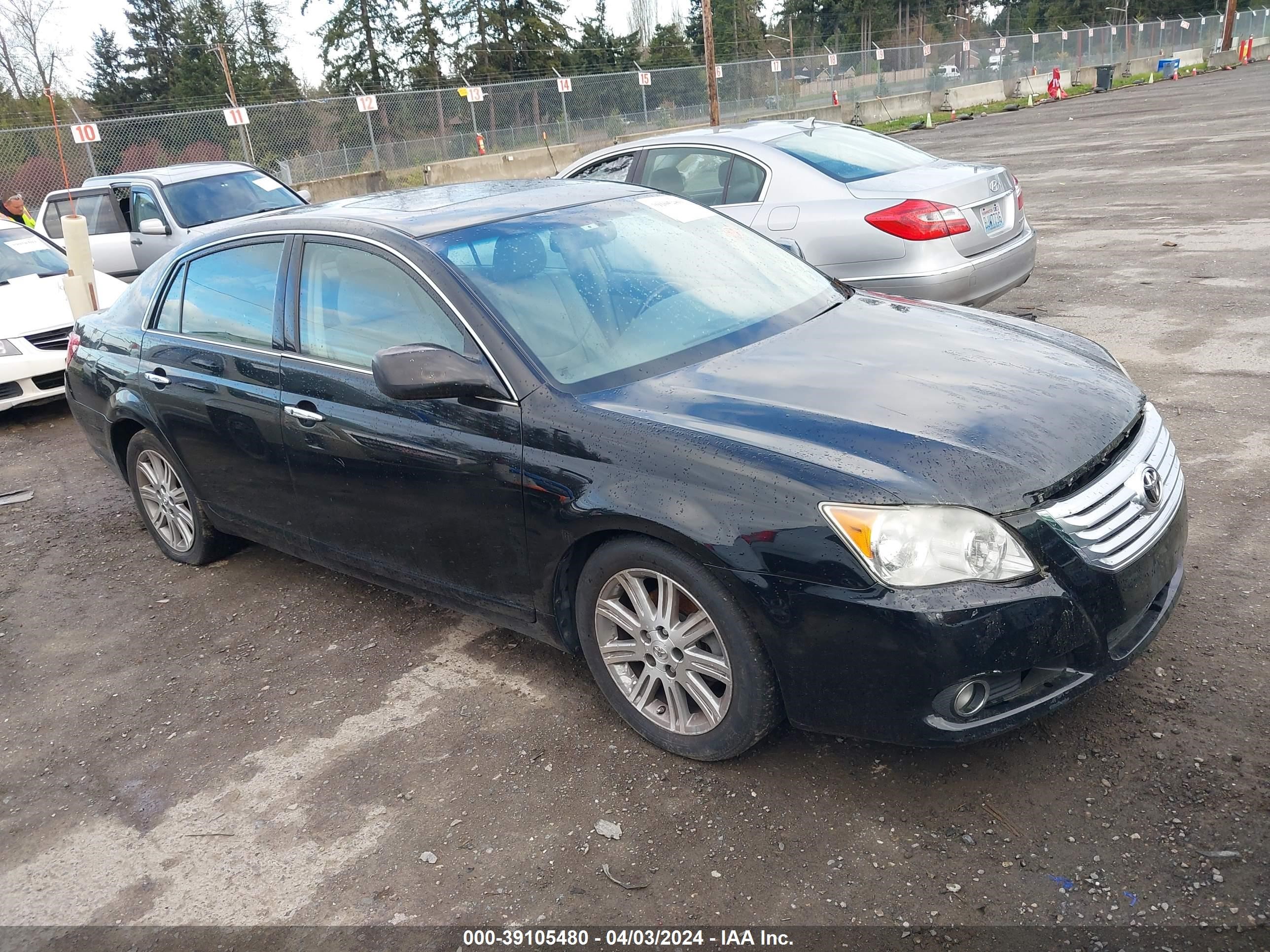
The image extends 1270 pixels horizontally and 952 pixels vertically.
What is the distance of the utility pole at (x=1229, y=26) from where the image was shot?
57.4 metres

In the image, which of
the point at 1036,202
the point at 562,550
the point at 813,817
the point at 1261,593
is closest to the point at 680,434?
the point at 562,550

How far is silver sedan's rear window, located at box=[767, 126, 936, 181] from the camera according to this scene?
24.5 ft

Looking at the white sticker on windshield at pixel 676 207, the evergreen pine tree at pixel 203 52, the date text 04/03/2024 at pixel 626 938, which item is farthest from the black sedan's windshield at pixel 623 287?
the evergreen pine tree at pixel 203 52

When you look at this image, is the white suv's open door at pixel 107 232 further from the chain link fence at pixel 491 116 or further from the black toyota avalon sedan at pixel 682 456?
the chain link fence at pixel 491 116

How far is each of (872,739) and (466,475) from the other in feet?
5.08

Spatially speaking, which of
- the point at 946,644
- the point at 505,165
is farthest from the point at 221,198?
the point at 505,165

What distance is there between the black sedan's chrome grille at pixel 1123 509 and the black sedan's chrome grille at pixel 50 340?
795 centimetres

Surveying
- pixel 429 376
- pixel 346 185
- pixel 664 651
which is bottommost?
pixel 346 185

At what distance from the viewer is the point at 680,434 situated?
3096 millimetres

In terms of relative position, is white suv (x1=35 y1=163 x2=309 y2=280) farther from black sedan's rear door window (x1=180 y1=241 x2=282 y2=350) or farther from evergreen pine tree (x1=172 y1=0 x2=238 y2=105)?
evergreen pine tree (x1=172 y1=0 x2=238 y2=105)

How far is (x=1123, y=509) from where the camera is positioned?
2.99 m

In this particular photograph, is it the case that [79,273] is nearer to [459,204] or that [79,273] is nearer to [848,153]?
[459,204]

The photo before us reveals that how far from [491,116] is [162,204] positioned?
66.7ft

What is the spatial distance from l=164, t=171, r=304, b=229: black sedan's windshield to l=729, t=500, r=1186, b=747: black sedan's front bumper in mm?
10397
